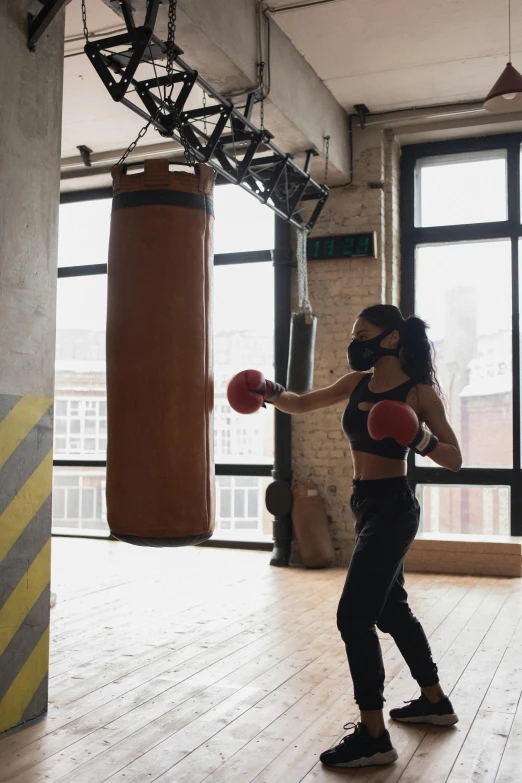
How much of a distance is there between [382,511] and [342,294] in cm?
437

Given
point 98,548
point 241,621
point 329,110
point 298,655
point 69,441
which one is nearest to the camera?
point 298,655

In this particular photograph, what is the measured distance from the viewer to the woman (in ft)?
8.45

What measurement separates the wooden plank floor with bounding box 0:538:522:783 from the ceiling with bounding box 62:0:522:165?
3532mm

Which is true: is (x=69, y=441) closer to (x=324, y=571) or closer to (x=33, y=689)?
(x=324, y=571)

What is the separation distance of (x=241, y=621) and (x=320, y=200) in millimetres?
3581

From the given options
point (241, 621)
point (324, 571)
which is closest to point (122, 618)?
point (241, 621)

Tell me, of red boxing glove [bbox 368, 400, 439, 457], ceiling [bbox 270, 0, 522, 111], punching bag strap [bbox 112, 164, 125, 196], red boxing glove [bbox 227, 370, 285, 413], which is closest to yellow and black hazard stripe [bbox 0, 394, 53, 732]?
red boxing glove [bbox 227, 370, 285, 413]

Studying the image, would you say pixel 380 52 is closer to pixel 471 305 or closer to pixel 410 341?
pixel 471 305

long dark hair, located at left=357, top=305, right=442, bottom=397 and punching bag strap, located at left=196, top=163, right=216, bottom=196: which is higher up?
punching bag strap, located at left=196, top=163, right=216, bottom=196

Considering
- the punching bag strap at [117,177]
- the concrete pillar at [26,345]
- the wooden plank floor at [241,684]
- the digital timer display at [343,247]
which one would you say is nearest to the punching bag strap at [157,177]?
the punching bag strap at [117,177]

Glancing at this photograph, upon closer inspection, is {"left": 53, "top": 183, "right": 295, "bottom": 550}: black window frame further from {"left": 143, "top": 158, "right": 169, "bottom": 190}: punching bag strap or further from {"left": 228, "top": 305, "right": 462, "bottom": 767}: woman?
{"left": 143, "top": 158, "right": 169, "bottom": 190}: punching bag strap

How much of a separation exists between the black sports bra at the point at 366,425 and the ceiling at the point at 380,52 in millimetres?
3309

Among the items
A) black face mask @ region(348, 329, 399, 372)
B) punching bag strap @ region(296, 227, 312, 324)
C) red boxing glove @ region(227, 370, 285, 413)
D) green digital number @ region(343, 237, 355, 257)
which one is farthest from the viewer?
green digital number @ region(343, 237, 355, 257)

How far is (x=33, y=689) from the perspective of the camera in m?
2.96
